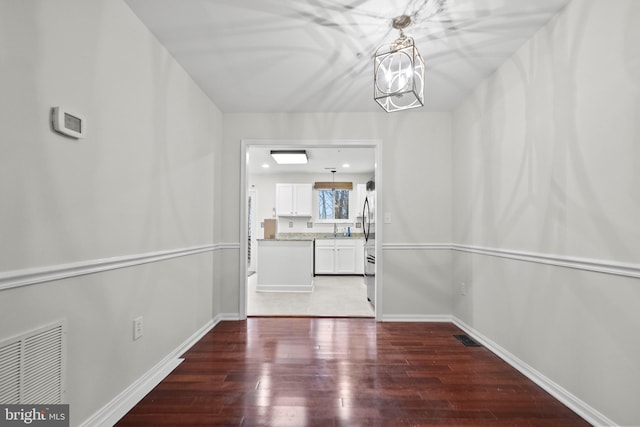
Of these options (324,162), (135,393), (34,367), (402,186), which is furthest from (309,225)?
(34,367)

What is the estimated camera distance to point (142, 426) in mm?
1577

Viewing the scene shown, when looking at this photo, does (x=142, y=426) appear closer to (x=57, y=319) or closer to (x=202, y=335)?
(x=57, y=319)

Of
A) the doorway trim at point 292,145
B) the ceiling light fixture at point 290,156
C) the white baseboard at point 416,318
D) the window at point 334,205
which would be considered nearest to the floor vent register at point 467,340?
the white baseboard at point 416,318

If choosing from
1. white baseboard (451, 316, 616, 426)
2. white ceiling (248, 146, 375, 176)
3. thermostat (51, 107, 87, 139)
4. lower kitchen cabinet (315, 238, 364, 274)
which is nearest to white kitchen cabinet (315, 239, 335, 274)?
lower kitchen cabinet (315, 238, 364, 274)

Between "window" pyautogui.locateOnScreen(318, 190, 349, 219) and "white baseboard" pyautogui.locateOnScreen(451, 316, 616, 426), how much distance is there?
4825 millimetres

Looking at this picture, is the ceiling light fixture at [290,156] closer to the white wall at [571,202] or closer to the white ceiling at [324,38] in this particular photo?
the white ceiling at [324,38]

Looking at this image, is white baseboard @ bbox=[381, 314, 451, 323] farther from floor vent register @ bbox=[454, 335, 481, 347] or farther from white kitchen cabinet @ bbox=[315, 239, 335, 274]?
white kitchen cabinet @ bbox=[315, 239, 335, 274]

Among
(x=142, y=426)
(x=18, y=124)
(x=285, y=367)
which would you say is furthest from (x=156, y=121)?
(x=285, y=367)

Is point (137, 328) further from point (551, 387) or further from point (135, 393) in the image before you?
point (551, 387)

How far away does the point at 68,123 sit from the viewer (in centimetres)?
138

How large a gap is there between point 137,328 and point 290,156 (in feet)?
12.7

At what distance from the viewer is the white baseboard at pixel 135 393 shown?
5.13 ft

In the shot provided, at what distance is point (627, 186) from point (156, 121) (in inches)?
111

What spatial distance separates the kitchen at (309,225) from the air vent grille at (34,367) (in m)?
3.11
